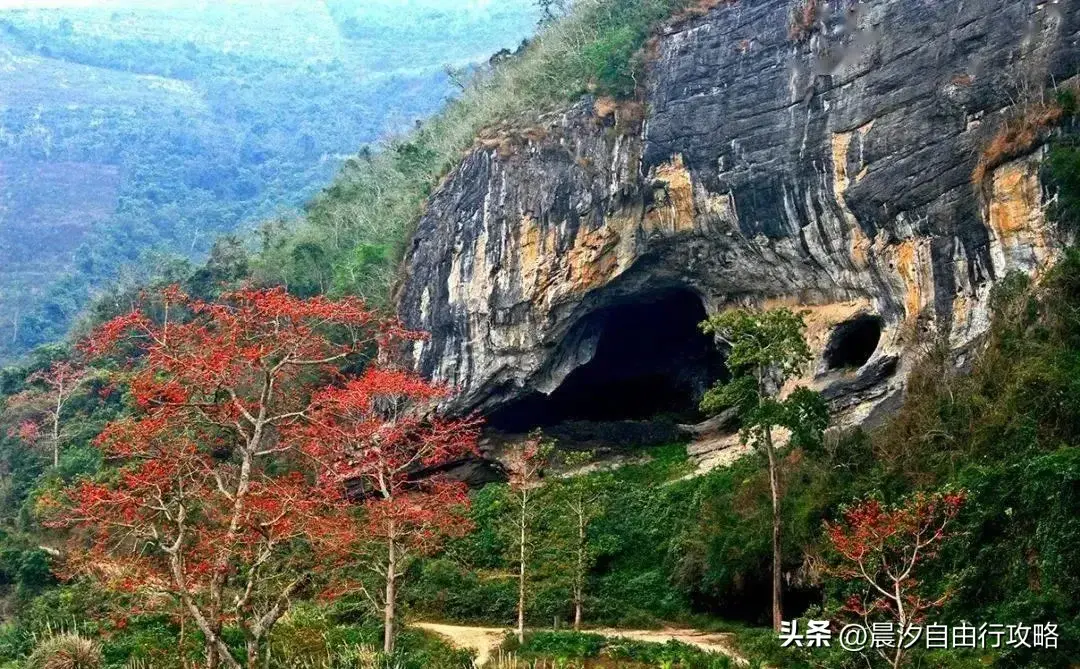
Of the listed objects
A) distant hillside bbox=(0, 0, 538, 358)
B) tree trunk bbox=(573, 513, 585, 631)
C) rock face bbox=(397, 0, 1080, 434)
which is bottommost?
tree trunk bbox=(573, 513, 585, 631)

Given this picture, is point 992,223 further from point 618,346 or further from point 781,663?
point 618,346

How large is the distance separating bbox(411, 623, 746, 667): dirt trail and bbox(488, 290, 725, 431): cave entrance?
798 cm

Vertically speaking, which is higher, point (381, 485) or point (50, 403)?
point (50, 403)

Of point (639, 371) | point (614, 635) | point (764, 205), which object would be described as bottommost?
point (614, 635)

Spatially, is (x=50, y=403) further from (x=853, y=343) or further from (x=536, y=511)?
(x=853, y=343)

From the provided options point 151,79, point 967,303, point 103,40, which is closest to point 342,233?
point 967,303

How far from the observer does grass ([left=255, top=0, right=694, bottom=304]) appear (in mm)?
21469

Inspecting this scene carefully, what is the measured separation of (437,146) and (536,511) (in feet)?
50.9

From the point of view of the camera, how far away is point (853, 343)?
1947 cm

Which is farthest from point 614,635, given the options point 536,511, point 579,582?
point 536,511

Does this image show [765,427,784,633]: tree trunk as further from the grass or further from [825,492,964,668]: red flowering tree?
the grass

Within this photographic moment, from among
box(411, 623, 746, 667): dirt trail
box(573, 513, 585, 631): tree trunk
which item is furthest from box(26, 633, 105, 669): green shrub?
box(573, 513, 585, 631): tree trunk

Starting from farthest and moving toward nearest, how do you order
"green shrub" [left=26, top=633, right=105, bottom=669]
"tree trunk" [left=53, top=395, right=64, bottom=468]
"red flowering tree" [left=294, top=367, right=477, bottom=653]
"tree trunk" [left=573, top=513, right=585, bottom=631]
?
"tree trunk" [left=53, top=395, right=64, bottom=468], "tree trunk" [left=573, top=513, right=585, bottom=631], "green shrub" [left=26, top=633, right=105, bottom=669], "red flowering tree" [left=294, top=367, right=477, bottom=653]

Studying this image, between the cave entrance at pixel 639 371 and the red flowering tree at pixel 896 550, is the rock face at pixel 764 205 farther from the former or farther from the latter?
the red flowering tree at pixel 896 550
